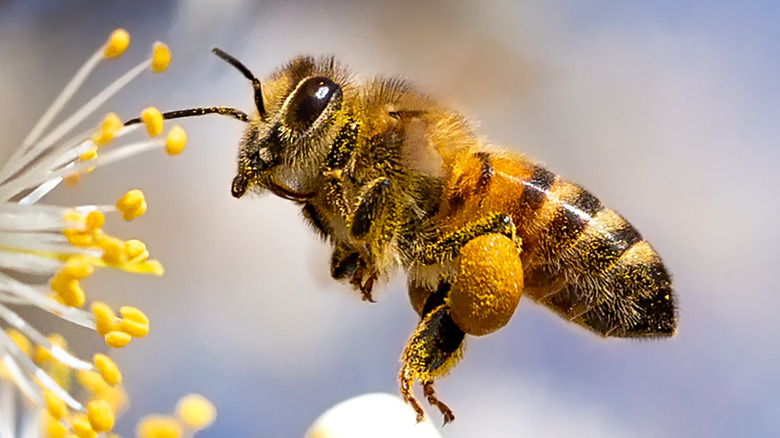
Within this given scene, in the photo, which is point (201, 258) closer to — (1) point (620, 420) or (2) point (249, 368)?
(2) point (249, 368)

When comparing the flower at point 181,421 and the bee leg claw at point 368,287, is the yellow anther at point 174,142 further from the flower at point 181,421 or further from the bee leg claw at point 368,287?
the flower at point 181,421

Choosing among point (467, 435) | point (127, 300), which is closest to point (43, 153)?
point (127, 300)

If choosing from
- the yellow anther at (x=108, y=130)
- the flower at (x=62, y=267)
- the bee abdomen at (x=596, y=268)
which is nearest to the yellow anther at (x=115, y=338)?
the flower at (x=62, y=267)

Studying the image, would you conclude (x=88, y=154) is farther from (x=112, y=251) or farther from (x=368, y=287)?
(x=368, y=287)

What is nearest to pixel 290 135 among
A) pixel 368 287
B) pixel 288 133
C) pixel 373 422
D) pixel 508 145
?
pixel 288 133

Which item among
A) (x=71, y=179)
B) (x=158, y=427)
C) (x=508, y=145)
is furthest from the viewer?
(x=508, y=145)
